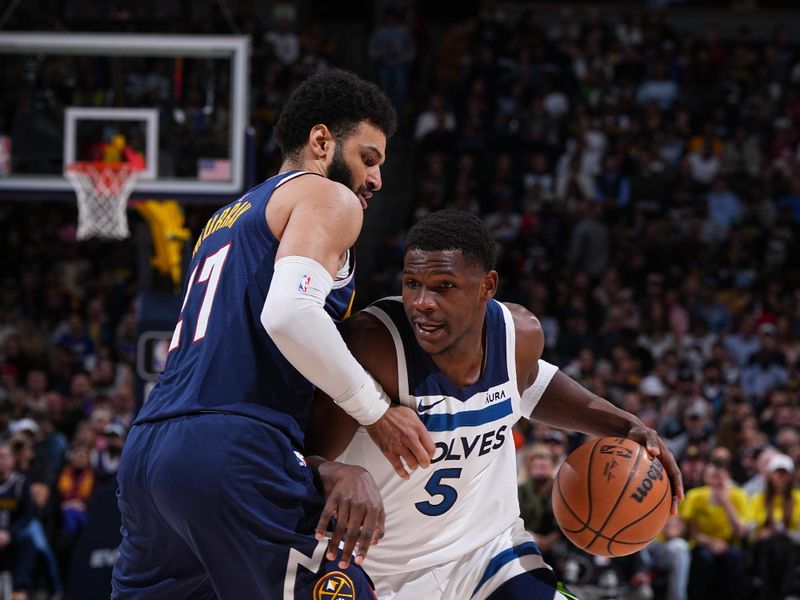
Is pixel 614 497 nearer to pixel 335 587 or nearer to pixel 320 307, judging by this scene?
pixel 335 587

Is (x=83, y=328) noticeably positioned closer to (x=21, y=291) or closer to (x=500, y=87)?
(x=21, y=291)

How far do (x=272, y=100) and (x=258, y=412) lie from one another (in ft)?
41.2

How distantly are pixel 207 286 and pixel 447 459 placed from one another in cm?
95

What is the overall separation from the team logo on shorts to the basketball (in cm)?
107

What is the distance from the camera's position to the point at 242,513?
2.92 meters

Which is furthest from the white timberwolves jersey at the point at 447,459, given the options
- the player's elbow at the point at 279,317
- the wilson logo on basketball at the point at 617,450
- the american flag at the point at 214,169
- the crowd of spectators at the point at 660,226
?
the crowd of spectators at the point at 660,226

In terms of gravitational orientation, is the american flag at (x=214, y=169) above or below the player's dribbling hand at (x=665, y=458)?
above

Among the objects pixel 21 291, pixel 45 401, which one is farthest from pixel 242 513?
pixel 21 291

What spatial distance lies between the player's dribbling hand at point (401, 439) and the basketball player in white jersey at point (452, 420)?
201 mm

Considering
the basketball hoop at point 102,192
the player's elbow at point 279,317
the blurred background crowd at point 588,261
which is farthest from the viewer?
the blurred background crowd at point 588,261

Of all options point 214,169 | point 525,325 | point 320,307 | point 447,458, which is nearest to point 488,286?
point 525,325

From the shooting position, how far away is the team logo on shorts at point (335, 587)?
9.84 feet

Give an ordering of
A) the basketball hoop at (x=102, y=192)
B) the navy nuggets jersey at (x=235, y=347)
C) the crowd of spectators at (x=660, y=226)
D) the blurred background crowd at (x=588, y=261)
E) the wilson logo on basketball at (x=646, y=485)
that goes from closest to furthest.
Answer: the navy nuggets jersey at (x=235, y=347) < the wilson logo on basketball at (x=646, y=485) < the basketball hoop at (x=102, y=192) < the blurred background crowd at (x=588, y=261) < the crowd of spectators at (x=660, y=226)

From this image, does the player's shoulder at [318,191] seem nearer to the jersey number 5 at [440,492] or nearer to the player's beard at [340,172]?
the player's beard at [340,172]
